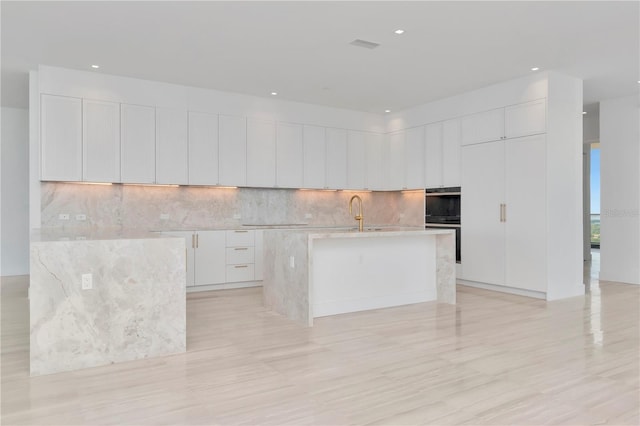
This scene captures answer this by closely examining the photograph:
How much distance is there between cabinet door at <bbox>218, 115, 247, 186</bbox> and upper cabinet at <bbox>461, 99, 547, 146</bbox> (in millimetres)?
3274

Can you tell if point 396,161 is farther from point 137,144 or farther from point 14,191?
point 14,191

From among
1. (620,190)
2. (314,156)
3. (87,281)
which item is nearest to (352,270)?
(87,281)

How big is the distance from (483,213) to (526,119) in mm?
1377

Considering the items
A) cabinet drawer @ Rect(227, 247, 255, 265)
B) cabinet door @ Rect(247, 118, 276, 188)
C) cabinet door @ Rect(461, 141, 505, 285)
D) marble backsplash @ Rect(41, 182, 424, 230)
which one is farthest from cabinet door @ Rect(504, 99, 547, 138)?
cabinet drawer @ Rect(227, 247, 255, 265)

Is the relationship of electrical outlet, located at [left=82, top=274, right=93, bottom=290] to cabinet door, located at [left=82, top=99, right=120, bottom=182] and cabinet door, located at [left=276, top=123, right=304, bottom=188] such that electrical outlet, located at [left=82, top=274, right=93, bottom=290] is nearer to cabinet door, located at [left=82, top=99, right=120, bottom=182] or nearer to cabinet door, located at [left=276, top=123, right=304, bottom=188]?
cabinet door, located at [left=82, top=99, right=120, bottom=182]

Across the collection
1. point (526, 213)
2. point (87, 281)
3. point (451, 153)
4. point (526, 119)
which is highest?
point (526, 119)

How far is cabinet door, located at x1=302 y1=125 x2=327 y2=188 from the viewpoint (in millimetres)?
7375

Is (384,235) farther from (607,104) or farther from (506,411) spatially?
(607,104)

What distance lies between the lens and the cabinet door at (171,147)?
613 centimetres

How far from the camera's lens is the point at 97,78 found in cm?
569

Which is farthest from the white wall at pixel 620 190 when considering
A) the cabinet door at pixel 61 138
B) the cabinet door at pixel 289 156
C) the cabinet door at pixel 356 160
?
the cabinet door at pixel 61 138

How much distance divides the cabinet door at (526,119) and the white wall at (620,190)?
2304 millimetres

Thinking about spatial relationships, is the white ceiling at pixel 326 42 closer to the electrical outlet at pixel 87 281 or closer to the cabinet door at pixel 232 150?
the cabinet door at pixel 232 150

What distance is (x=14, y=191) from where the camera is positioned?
7930 mm
